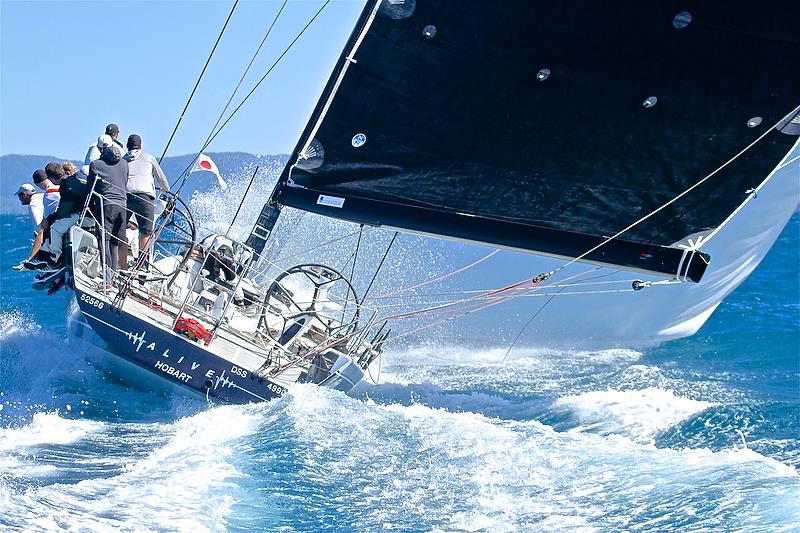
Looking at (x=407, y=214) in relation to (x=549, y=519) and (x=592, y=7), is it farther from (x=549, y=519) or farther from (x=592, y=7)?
(x=549, y=519)

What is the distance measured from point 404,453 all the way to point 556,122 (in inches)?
114

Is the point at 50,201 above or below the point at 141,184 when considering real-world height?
below

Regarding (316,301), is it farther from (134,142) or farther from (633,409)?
(633,409)

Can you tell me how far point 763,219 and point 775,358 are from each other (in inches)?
79.2

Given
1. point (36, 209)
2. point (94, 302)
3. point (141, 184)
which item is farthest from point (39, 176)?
point (94, 302)

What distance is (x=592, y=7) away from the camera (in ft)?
21.5

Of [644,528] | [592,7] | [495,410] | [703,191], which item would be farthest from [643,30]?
[495,410]

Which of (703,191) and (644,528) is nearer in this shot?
(644,528)

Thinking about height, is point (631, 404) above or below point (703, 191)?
below

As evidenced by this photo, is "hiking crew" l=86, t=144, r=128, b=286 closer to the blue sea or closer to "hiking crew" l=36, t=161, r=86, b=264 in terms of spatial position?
"hiking crew" l=36, t=161, r=86, b=264

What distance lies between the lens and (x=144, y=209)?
362 inches

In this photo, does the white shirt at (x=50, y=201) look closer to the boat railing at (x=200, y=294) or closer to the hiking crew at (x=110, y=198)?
the boat railing at (x=200, y=294)

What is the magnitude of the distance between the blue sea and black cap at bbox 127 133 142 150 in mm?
2132

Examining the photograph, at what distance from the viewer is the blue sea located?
5.78 meters
